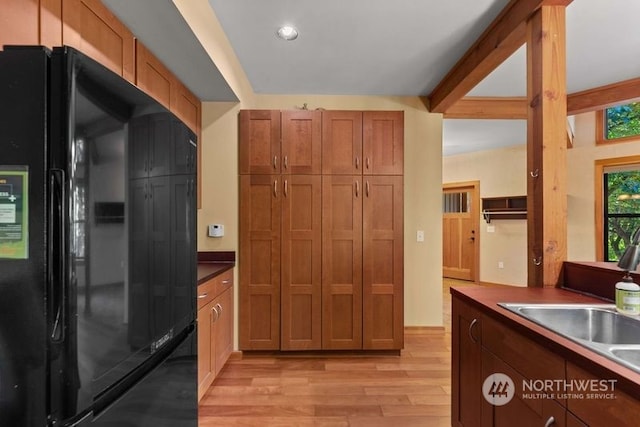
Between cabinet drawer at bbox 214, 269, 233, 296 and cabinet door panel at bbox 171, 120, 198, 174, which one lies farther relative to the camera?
cabinet drawer at bbox 214, 269, 233, 296

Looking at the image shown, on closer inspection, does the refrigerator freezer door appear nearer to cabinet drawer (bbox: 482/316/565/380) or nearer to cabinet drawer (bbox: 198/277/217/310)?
cabinet drawer (bbox: 198/277/217/310)

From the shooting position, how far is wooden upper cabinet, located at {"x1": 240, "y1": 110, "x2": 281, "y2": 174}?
291 cm

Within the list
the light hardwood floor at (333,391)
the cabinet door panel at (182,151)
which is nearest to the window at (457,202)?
the light hardwood floor at (333,391)

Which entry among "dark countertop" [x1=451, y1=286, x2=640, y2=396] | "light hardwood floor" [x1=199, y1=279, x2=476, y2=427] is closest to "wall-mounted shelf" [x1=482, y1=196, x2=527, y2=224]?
"light hardwood floor" [x1=199, y1=279, x2=476, y2=427]

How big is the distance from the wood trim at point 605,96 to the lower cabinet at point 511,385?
324 centimetres

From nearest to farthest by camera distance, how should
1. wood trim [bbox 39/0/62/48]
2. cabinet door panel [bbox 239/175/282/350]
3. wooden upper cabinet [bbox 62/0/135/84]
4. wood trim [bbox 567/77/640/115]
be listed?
wood trim [bbox 39/0/62/48], wooden upper cabinet [bbox 62/0/135/84], cabinet door panel [bbox 239/175/282/350], wood trim [bbox 567/77/640/115]

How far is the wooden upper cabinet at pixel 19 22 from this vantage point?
101 cm

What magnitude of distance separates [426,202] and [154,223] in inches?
121

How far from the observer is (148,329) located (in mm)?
984

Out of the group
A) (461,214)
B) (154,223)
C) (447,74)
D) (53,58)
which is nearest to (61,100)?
(53,58)

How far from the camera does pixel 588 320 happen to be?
1334 millimetres

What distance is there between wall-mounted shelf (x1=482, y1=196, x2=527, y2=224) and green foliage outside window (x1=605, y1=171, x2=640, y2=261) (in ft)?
3.78

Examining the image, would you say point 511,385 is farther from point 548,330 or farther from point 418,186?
point 418,186

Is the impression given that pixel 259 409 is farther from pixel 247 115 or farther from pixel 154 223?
pixel 247 115
